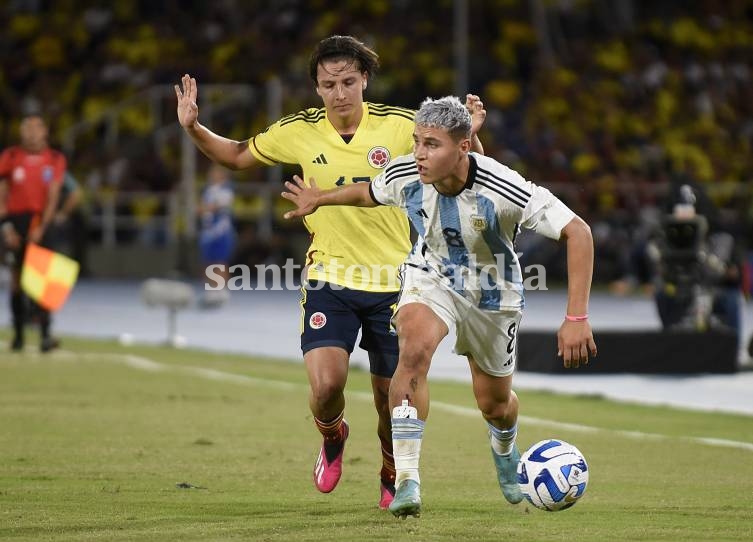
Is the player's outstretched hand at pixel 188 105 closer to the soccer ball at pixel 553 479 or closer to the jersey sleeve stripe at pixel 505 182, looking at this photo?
the jersey sleeve stripe at pixel 505 182

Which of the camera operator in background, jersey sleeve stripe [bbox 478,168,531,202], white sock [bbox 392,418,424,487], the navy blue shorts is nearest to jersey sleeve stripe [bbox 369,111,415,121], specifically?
the navy blue shorts

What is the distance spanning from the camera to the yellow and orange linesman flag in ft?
55.7

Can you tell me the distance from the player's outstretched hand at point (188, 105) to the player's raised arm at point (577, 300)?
2.27 meters

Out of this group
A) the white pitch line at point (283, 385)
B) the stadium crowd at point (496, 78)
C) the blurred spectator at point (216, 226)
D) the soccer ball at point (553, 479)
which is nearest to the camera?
the soccer ball at point (553, 479)

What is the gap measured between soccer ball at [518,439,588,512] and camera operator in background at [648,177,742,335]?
9.82 m

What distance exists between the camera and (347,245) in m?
7.91

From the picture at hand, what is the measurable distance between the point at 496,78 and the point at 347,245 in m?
26.9

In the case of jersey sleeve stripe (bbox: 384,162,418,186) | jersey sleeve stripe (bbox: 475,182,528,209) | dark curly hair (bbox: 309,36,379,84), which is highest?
dark curly hair (bbox: 309,36,379,84)

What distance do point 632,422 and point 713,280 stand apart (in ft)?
21.0

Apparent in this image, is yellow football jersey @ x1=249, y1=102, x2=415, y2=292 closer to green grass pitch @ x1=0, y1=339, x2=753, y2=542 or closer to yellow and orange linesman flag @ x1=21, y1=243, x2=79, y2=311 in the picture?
green grass pitch @ x1=0, y1=339, x2=753, y2=542

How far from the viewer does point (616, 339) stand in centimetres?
1580

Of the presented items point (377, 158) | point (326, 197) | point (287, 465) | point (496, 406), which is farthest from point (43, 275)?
point (496, 406)

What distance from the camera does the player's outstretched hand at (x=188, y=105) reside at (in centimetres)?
812

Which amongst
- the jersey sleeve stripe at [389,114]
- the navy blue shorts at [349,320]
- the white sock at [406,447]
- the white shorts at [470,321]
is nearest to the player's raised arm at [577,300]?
the white shorts at [470,321]
